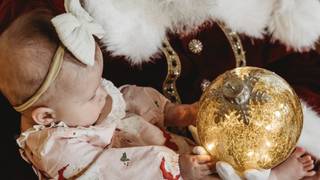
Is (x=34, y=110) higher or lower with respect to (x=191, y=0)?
lower

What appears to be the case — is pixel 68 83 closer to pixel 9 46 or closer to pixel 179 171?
pixel 9 46

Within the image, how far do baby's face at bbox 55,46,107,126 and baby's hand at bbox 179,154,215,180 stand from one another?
177 mm

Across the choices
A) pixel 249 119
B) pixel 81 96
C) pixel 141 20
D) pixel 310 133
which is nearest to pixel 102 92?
pixel 81 96

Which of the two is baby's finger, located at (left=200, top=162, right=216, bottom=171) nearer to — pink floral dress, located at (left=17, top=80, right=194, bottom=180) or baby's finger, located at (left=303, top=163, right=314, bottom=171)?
pink floral dress, located at (left=17, top=80, right=194, bottom=180)

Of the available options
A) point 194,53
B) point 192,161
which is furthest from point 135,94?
point 192,161

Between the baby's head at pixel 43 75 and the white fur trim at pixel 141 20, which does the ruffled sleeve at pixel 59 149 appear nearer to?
the baby's head at pixel 43 75

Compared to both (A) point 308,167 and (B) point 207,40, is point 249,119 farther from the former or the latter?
(B) point 207,40

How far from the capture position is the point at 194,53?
110cm

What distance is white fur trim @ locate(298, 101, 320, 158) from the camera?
1.01 m

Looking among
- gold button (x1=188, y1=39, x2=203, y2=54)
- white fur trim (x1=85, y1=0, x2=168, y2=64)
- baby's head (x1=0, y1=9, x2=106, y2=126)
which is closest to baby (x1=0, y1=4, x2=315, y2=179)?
baby's head (x1=0, y1=9, x2=106, y2=126)

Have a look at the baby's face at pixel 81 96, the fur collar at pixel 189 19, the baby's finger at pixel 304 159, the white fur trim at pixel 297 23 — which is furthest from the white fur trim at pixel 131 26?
the baby's finger at pixel 304 159

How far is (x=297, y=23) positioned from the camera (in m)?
1.06

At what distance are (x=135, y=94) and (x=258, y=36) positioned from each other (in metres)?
0.26

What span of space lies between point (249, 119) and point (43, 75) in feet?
1.03
